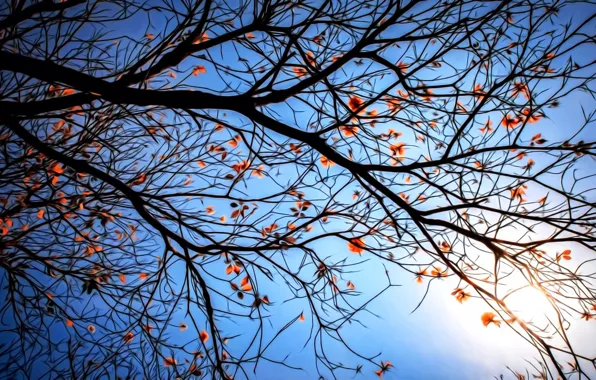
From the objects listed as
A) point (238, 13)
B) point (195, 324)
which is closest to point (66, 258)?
point (195, 324)

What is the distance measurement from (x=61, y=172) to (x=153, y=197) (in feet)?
3.10

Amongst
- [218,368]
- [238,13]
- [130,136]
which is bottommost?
[218,368]

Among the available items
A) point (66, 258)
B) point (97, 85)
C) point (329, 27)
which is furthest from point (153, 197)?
point (329, 27)

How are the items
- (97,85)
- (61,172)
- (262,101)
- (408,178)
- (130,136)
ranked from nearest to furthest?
1. (97,85)
2. (262,101)
3. (61,172)
4. (408,178)
5. (130,136)

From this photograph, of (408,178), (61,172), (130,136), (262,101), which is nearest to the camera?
(262,101)

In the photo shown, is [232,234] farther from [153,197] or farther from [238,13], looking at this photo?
[238,13]

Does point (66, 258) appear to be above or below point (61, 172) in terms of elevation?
below

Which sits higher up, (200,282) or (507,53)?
(507,53)

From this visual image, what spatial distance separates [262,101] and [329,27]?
1474 mm

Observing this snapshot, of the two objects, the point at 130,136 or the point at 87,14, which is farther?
the point at 130,136

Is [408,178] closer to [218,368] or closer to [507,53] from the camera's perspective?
[507,53]

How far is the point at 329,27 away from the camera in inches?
146

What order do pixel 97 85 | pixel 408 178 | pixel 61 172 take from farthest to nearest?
pixel 408 178, pixel 61 172, pixel 97 85

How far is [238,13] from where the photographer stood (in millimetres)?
3549
